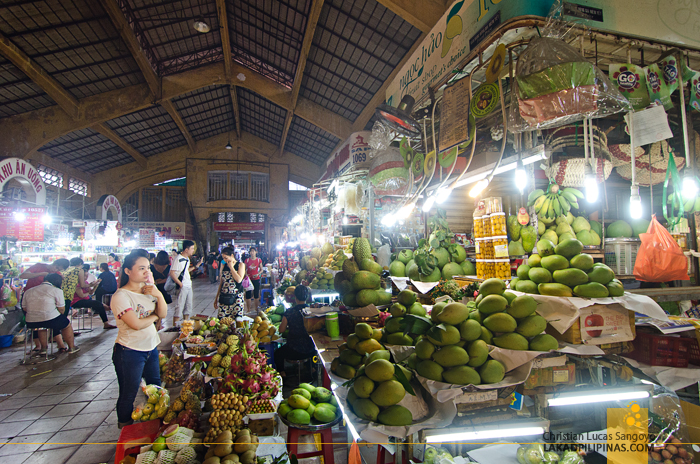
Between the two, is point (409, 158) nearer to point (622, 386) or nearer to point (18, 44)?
point (622, 386)

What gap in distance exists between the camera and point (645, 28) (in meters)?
2.21

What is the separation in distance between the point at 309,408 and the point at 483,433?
1.12m

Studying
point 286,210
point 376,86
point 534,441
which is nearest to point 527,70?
point 534,441

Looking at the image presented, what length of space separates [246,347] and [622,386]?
8.82 ft

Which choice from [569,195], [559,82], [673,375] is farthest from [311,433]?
[569,195]

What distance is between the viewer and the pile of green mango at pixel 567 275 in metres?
1.93

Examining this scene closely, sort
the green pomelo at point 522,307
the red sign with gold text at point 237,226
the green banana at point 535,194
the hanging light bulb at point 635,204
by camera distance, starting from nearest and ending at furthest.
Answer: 1. the green pomelo at point 522,307
2. the hanging light bulb at point 635,204
3. the green banana at point 535,194
4. the red sign with gold text at point 237,226

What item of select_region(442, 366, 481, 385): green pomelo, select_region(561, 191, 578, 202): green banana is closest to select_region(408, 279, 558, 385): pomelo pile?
select_region(442, 366, 481, 385): green pomelo

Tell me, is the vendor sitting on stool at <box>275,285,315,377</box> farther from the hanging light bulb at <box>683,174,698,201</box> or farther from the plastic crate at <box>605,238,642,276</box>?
the hanging light bulb at <box>683,174,698,201</box>

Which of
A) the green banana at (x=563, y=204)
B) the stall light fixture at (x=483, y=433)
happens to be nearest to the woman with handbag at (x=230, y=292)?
the stall light fixture at (x=483, y=433)

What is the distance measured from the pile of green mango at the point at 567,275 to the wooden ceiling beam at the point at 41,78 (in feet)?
35.1

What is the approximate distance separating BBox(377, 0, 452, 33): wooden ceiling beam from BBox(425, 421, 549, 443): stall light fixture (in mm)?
5560

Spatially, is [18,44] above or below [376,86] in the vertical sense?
above

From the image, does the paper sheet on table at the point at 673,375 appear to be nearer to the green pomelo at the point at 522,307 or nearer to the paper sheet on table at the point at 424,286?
the green pomelo at the point at 522,307
